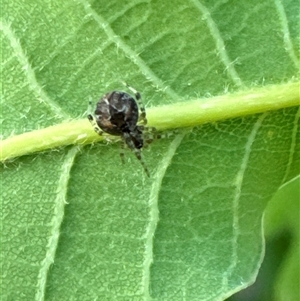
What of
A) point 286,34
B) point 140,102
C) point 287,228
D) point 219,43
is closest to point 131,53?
point 140,102

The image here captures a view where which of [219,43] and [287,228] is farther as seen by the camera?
[287,228]

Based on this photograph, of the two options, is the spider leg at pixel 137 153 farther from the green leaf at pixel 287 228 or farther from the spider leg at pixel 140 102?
the green leaf at pixel 287 228

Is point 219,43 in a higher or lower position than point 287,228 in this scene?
higher

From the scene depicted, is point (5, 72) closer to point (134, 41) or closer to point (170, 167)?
point (134, 41)

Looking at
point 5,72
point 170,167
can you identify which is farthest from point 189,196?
point 5,72

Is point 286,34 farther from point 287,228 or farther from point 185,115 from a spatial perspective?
point 287,228

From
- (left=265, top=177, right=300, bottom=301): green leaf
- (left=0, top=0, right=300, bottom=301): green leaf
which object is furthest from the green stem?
(left=265, top=177, right=300, bottom=301): green leaf
